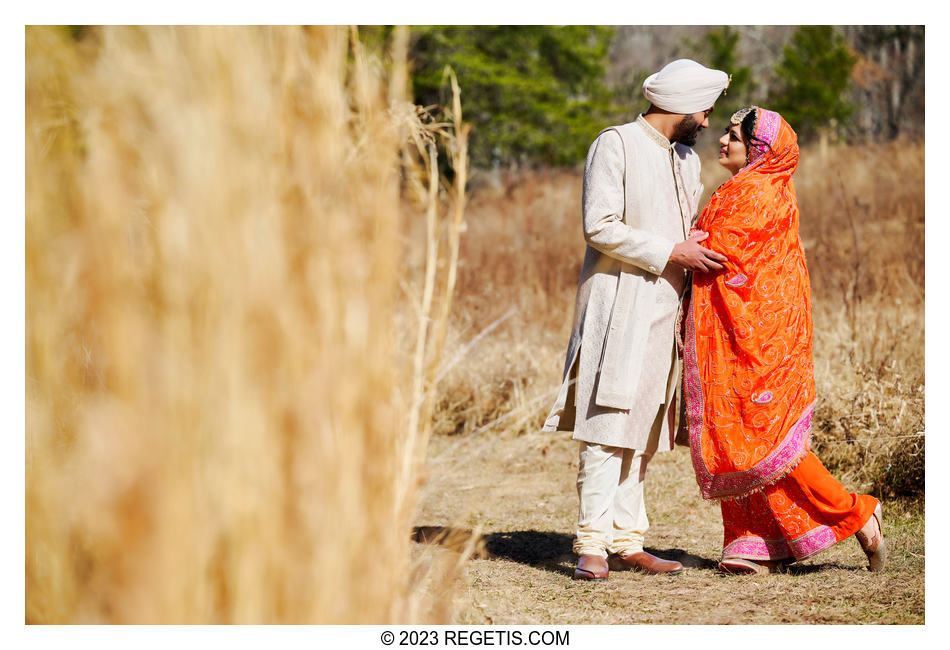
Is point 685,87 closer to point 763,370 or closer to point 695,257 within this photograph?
point 695,257

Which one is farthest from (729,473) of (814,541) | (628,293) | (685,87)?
(685,87)

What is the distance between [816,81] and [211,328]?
15.3m

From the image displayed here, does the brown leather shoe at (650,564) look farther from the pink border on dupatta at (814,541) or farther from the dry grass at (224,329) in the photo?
the dry grass at (224,329)

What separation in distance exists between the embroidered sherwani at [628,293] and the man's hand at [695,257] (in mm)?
46

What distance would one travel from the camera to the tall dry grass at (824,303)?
14.8 feet

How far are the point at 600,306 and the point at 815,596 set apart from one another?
1.16m

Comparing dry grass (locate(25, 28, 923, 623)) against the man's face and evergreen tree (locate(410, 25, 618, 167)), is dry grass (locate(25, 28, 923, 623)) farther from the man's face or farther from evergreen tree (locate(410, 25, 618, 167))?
evergreen tree (locate(410, 25, 618, 167))

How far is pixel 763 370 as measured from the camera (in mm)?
3154

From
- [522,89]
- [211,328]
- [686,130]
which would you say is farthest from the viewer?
[522,89]

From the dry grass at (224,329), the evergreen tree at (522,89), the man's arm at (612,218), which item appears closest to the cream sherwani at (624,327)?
the man's arm at (612,218)

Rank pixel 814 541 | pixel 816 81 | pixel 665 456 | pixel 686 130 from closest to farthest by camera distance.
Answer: pixel 814 541, pixel 686 130, pixel 665 456, pixel 816 81

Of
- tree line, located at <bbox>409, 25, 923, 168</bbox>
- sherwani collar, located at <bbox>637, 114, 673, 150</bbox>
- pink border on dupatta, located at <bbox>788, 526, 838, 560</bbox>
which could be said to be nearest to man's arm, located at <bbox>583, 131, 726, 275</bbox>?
sherwani collar, located at <bbox>637, 114, 673, 150</bbox>

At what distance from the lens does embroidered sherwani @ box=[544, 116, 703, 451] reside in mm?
3178

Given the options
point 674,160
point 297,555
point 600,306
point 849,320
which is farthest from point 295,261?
point 849,320
